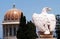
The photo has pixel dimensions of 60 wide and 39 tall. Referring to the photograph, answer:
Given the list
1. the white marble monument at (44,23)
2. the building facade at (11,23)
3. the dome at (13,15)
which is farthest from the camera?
the dome at (13,15)

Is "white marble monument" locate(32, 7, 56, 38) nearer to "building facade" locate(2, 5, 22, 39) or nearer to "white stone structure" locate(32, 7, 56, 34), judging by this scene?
"white stone structure" locate(32, 7, 56, 34)

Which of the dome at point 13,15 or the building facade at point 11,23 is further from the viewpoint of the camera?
the dome at point 13,15

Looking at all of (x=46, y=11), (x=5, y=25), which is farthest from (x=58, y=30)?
(x=46, y=11)

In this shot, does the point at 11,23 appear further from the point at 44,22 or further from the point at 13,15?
the point at 44,22

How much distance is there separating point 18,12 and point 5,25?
21.3 feet

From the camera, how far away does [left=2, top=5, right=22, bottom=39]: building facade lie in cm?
12512

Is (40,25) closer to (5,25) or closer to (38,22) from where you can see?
(38,22)

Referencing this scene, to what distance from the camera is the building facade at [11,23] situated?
411 ft

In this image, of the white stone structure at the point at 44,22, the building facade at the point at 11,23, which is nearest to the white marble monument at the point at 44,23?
the white stone structure at the point at 44,22

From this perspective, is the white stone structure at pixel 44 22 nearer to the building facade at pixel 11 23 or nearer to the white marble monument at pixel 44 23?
the white marble monument at pixel 44 23

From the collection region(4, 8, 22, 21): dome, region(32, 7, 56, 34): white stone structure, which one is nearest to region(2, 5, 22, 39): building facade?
region(4, 8, 22, 21): dome

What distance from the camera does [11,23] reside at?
410 feet

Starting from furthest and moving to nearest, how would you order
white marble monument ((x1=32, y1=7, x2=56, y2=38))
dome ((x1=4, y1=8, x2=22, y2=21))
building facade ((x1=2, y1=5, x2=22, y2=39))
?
dome ((x1=4, y1=8, x2=22, y2=21)), building facade ((x1=2, y1=5, x2=22, y2=39)), white marble monument ((x1=32, y1=7, x2=56, y2=38))

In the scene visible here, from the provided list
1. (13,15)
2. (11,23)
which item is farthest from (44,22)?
(13,15)
